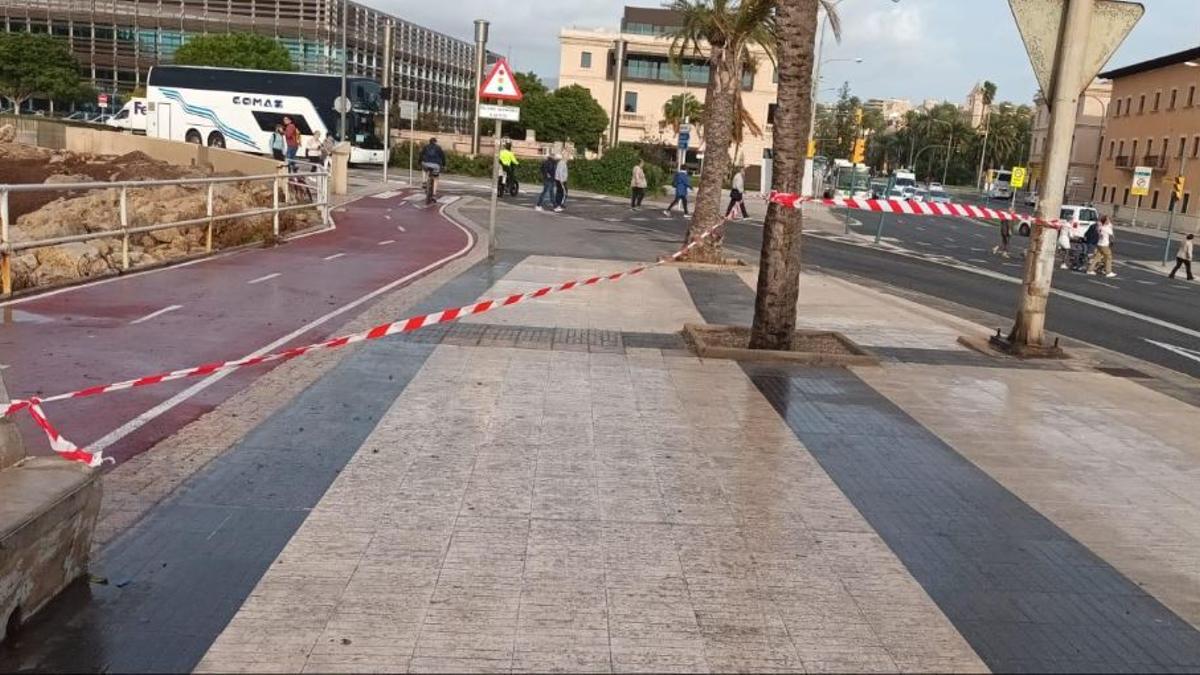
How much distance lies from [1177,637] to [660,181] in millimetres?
47407

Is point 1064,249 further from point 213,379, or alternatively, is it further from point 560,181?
point 213,379

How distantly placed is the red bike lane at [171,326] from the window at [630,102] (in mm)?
78336

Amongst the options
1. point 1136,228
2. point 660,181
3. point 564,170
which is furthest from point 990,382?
point 1136,228

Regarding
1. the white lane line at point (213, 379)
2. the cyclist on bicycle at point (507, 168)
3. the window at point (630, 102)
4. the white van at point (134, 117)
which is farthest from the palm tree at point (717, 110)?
the window at point (630, 102)

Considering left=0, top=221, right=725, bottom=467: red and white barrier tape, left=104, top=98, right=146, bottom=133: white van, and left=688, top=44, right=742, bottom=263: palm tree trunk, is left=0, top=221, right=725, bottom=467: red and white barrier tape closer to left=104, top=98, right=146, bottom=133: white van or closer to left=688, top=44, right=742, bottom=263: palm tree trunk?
left=688, top=44, right=742, bottom=263: palm tree trunk

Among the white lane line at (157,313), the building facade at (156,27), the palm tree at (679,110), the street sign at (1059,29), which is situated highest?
the building facade at (156,27)

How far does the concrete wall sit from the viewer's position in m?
27.9

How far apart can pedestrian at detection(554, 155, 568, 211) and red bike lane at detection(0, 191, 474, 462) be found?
14062 millimetres

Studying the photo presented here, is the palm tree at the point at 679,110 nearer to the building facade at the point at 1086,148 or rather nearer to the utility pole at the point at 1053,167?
the building facade at the point at 1086,148

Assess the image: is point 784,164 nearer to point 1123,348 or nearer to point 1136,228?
point 1123,348

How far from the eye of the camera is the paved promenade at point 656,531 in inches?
151

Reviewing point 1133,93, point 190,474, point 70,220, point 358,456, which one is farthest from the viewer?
point 1133,93

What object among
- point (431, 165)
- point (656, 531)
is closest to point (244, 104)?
point (431, 165)

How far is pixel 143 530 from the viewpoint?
473 cm
